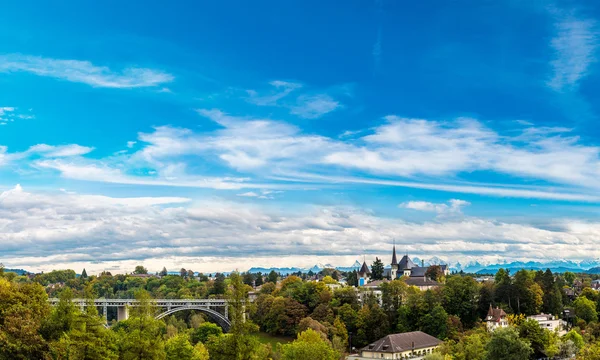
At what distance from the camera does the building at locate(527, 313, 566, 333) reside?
80562 millimetres

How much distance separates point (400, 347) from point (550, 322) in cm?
2356

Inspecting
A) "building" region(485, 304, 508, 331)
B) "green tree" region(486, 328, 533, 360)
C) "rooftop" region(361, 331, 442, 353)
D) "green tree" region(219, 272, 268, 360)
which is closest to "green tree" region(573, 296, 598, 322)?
"building" region(485, 304, 508, 331)

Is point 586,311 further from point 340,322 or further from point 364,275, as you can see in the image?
point 364,275

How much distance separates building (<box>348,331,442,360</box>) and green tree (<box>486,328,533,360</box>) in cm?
1391

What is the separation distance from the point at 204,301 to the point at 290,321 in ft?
50.9

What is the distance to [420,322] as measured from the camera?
81.2 metres

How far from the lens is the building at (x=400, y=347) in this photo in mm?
72188

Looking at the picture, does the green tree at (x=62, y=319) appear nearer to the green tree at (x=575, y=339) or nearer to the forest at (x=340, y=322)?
the forest at (x=340, y=322)

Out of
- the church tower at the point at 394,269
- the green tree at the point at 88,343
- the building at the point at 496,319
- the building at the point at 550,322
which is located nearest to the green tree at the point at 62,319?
the green tree at the point at 88,343

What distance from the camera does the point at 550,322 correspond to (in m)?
82.3

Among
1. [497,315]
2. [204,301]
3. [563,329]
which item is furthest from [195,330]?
[563,329]

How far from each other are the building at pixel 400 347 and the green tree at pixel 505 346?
13.9m

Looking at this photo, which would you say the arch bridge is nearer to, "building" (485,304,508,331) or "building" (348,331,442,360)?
"building" (348,331,442,360)

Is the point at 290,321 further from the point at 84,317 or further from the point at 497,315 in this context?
the point at 84,317
